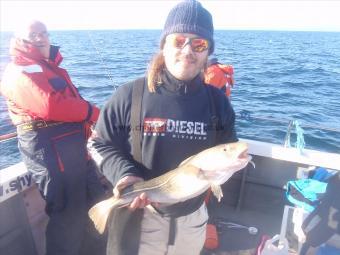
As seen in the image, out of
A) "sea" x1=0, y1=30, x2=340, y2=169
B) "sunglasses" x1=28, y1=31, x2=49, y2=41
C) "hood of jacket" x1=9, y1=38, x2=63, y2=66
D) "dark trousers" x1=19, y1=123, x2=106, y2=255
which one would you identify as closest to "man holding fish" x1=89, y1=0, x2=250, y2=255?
"dark trousers" x1=19, y1=123, x2=106, y2=255

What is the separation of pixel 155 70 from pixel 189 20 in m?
0.47

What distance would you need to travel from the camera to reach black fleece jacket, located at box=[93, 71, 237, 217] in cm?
255

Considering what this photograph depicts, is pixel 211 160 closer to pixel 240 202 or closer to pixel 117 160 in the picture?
pixel 117 160

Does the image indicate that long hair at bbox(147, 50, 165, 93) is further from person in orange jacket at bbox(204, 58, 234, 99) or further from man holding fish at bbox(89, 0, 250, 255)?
person in orange jacket at bbox(204, 58, 234, 99)

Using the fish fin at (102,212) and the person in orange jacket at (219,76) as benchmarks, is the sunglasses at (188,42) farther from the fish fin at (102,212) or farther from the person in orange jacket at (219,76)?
the person in orange jacket at (219,76)

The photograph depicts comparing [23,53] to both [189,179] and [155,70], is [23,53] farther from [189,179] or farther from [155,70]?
[189,179]

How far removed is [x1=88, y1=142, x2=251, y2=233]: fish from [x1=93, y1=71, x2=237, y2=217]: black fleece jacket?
0.14m

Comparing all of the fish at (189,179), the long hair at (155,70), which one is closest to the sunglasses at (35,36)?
the long hair at (155,70)

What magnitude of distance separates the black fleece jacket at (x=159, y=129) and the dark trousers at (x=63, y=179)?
1.05 meters

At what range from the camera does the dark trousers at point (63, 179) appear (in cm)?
344

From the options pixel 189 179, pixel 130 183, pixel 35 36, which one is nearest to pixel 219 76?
pixel 35 36

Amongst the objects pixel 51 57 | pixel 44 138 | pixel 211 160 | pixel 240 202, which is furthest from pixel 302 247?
pixel 51 57

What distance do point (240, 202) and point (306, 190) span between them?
1506 millimetres

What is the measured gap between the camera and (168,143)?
258 cm
